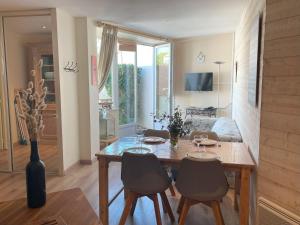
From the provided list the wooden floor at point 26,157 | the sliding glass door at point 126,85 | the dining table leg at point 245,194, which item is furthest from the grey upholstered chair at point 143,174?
the sliding glass door at point 126,85

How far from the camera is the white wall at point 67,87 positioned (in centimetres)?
390

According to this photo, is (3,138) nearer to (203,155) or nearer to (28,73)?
(28,73)

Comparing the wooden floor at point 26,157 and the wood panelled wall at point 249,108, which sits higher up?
the wood panelled wall at point 249,108

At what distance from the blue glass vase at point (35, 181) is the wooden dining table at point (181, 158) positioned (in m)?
1.04

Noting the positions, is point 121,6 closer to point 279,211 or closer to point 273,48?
point 273,48

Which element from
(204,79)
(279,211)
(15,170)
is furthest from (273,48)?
(204,79)

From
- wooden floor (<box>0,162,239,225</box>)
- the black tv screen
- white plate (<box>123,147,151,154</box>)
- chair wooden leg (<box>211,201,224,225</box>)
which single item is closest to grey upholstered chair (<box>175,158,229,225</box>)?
chair wooden leg (<box>211,201,224,225</box>)

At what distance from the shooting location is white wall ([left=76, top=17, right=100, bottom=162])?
14.5 ft

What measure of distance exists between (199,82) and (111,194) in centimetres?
417

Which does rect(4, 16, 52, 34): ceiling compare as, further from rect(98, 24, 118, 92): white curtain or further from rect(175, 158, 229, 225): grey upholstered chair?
rect(175, 158, 229, 225): grey upholstered chair

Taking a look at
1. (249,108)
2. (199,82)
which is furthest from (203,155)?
(199,82)

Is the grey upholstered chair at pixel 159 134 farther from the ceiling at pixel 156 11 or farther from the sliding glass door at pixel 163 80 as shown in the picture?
the sliding glass door at pixel 163 80

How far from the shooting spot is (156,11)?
13.3 ft

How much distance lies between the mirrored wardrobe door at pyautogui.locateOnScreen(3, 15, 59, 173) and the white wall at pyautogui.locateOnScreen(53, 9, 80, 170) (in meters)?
0.32
